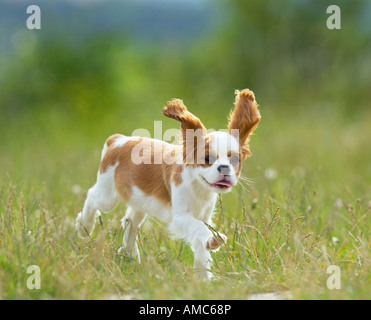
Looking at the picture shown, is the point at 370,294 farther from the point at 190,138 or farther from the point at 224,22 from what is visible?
A: the point at 224,22

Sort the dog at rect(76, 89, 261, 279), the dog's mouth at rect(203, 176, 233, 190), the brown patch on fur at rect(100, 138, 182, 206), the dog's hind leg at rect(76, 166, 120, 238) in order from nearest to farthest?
the dog's mouth at rect(203, 176, 233, 190), the dog at rect(76, 89, 261, 279), the brown patch on fur at rect(100, 138, 182, 206), the dog's hind leg at rect(76, 166, 120, 238)

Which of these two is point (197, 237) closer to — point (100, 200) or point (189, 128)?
point (189, 128)

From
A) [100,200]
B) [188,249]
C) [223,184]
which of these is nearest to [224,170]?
[223,184]

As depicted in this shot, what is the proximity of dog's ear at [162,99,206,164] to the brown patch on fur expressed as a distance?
0.87ft

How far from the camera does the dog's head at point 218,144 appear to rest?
384 cm

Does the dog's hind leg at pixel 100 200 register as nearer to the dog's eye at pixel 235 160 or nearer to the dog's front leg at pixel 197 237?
the dog's front leg at pixel 197 237

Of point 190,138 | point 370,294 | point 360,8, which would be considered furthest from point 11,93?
point 370,294

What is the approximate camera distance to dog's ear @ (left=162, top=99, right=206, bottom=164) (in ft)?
13.1

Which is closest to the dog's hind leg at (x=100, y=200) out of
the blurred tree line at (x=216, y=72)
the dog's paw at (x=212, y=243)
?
the dog's paw at (x=212, y=243)

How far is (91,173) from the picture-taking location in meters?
7.34

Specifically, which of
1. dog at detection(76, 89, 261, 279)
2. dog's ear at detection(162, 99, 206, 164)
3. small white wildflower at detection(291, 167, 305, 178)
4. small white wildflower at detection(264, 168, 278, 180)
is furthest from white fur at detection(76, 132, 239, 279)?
small white wildflower at detection(264, 168, 278, 180)

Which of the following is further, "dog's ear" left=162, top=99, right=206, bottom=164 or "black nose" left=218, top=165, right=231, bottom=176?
"dog's ear" left=162, top=99, right=206, bottom=164

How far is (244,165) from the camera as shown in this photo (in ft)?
24.3

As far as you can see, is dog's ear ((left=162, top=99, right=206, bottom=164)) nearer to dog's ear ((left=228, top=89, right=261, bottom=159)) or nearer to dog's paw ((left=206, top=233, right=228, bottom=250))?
dog's ear ((left=228, top=89, right=261, bottom=159))
